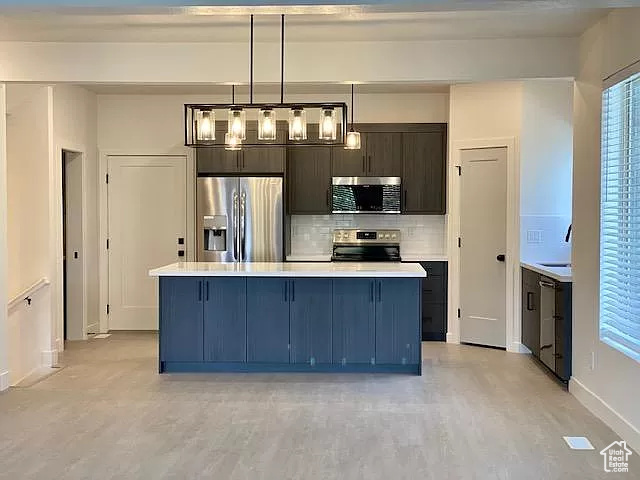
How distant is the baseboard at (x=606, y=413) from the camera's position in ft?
12.9

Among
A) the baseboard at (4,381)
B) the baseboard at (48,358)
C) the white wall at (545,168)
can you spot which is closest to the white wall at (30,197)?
the baseboard at (48,358)

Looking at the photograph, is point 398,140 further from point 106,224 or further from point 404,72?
point 106,224

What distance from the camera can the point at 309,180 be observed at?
763 centimetres

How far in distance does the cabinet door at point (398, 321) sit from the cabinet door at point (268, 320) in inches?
29.9

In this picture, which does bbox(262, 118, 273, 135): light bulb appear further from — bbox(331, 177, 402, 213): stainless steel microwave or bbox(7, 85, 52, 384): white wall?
bbox(331, 177, 402, 213): stainless steel microwave

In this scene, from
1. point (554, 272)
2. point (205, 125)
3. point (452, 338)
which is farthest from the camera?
point (452, 338)

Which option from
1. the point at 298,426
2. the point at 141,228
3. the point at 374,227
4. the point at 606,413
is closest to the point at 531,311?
the point at 606,413

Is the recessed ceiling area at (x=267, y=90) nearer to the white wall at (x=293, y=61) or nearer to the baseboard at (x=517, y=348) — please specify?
the white wall at (x=293, y=61)

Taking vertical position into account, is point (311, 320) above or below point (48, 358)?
above

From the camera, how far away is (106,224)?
7883 mm

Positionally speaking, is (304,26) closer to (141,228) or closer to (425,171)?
(425,171)

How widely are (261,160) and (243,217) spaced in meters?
0.65

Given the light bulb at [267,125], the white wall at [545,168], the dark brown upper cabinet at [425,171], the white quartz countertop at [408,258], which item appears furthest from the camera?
the dark brown upper cabinet at [425,171]

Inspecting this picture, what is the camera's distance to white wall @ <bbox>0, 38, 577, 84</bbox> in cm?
508
